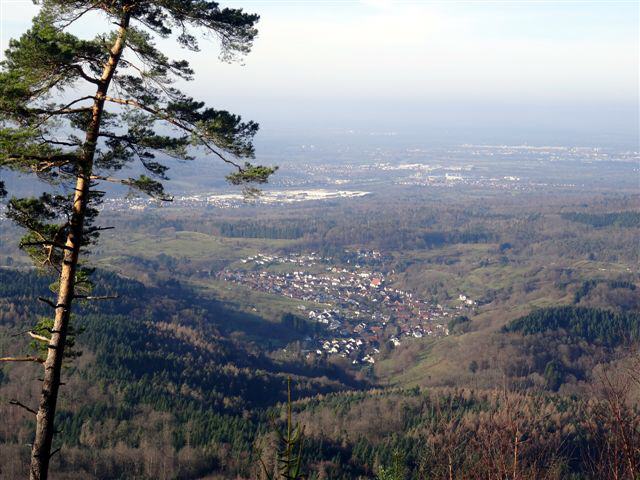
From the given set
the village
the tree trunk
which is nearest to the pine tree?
the tree trunk

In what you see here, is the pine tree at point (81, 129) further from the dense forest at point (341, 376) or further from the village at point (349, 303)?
the village at point (349, 303)

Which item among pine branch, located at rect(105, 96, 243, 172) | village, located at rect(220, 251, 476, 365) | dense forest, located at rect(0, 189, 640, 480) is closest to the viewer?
pine branch, located at rect(105, 96, 243, 172)

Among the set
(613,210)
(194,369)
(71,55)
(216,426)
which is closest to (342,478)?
(216,426)

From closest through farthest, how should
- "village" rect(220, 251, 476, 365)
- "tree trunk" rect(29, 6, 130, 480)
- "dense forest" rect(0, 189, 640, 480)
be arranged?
"tree trunk" rect(29, 6, 130, 480)
"dense forest" rect(0, 189, 640, 480)
"village" rect(220, 251, 476, 365)

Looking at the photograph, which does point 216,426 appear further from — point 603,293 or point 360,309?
point 603,293

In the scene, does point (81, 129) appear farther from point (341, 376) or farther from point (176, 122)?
point (341, 376)

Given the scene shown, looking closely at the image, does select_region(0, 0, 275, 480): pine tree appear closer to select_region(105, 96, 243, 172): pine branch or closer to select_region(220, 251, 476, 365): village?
select_region(105, 96, 243, 172): pine branch
